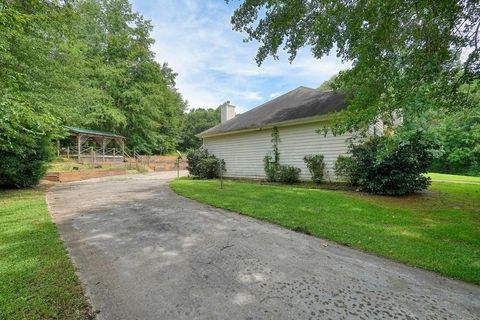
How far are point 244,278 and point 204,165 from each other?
1189 cm

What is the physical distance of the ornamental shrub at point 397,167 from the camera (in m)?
7.38

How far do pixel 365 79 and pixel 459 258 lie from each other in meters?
3.61

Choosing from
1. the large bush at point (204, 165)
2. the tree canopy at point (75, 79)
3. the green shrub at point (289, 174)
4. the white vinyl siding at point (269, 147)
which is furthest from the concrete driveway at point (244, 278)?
the large bush at point (204, 165)

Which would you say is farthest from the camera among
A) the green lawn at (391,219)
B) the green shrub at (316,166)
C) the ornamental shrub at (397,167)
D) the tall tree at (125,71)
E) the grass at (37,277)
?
the tall tree at (125,71)

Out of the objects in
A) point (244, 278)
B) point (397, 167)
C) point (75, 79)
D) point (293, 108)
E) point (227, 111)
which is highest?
point (75, 79)

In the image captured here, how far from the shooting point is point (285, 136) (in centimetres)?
1196

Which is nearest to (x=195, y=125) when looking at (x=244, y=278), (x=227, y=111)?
(x=227, y=111)

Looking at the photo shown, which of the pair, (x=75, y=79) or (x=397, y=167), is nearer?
(x=397, y=167)

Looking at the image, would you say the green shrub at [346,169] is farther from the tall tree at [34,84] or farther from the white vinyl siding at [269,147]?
the tall tree at [34,84]

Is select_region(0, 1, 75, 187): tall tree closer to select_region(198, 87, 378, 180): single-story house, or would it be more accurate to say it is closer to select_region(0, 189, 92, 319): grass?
select_region(0, 189, 92, 319): grass

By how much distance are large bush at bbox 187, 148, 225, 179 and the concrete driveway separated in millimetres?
9582

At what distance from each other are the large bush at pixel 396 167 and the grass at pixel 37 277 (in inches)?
289

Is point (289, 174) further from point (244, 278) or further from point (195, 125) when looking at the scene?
point (195, 125)

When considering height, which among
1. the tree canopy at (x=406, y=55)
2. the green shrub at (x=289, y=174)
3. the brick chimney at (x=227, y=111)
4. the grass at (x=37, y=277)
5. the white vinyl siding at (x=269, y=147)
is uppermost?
the brick chimney at (x=227, y=111)
